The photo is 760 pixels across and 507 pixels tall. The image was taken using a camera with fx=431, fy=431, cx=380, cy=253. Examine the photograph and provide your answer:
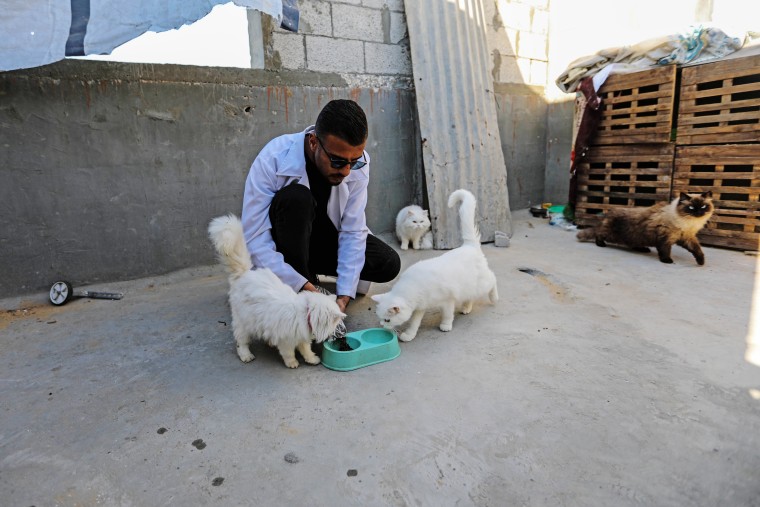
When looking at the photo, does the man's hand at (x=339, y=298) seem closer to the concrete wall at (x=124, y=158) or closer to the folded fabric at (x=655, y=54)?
the concrete wall at (x=124, y=158)

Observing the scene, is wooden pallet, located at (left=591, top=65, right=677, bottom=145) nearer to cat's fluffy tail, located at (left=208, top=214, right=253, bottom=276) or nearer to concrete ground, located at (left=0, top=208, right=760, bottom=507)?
concrete ground, located at (left=0, top=208, right=760, bottom=507)

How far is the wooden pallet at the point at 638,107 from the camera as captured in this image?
4715mm

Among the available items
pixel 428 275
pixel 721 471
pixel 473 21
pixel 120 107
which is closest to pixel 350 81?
pixel 473 21

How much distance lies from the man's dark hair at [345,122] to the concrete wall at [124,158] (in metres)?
1.92

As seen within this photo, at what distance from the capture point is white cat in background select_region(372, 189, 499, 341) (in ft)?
7.70

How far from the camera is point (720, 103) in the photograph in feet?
14.3

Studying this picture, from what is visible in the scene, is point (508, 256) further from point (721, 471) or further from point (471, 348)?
point (721, 471)

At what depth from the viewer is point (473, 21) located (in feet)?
16.4

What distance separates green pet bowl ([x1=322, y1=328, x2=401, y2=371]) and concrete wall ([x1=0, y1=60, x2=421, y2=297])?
2.01 metres

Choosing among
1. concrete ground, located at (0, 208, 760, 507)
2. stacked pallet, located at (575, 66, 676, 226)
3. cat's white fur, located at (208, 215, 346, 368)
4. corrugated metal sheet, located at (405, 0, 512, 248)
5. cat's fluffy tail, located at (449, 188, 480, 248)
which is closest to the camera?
concrete ground, located at (0, 208, 760, 507)

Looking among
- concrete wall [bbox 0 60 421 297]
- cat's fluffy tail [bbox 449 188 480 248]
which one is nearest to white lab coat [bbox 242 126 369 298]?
cat's fluffy tail [bbox 449 188 480 248]

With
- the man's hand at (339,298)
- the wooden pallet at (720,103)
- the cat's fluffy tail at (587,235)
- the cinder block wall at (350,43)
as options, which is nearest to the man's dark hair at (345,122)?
the man's hand at (339,298)

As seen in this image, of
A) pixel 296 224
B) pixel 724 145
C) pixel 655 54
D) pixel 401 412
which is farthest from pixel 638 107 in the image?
pixel 401 412

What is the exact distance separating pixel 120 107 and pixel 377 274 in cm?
228
